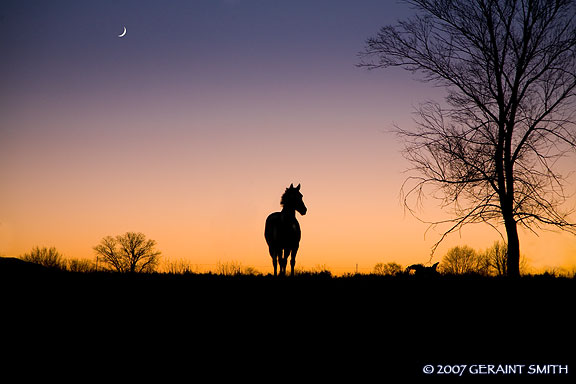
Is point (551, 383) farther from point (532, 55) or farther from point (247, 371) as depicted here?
Answer: point (532, 55)

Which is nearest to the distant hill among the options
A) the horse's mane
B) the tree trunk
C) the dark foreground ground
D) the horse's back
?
the dark foreground ground

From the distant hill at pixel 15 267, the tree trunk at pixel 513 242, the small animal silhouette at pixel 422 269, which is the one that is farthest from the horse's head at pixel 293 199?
the distant hill at pixel 15 267

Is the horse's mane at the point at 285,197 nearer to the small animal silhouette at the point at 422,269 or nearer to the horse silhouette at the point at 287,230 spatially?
the horse silhouette at the point at 287,230

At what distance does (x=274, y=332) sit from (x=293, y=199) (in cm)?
906

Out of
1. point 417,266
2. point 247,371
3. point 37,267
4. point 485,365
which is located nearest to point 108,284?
point 37,267

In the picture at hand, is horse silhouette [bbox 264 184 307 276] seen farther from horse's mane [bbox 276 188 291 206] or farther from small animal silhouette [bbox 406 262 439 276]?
small animal silhouette [bbox 406 262 439 276]

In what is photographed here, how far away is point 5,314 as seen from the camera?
5871 millimetres

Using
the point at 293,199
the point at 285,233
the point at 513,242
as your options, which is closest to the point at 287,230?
the point at 285,233

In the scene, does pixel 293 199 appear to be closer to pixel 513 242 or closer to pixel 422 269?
pixel 422 269

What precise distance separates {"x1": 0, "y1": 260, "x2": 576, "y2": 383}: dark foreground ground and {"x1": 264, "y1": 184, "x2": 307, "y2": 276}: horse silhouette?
5.80 metres

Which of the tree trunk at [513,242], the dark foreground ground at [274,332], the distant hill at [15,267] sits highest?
the tree trunk at [513,242]

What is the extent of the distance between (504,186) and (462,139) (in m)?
2.02

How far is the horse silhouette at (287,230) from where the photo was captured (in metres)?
14.1

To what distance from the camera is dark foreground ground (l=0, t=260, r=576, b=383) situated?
4566 millimetres
